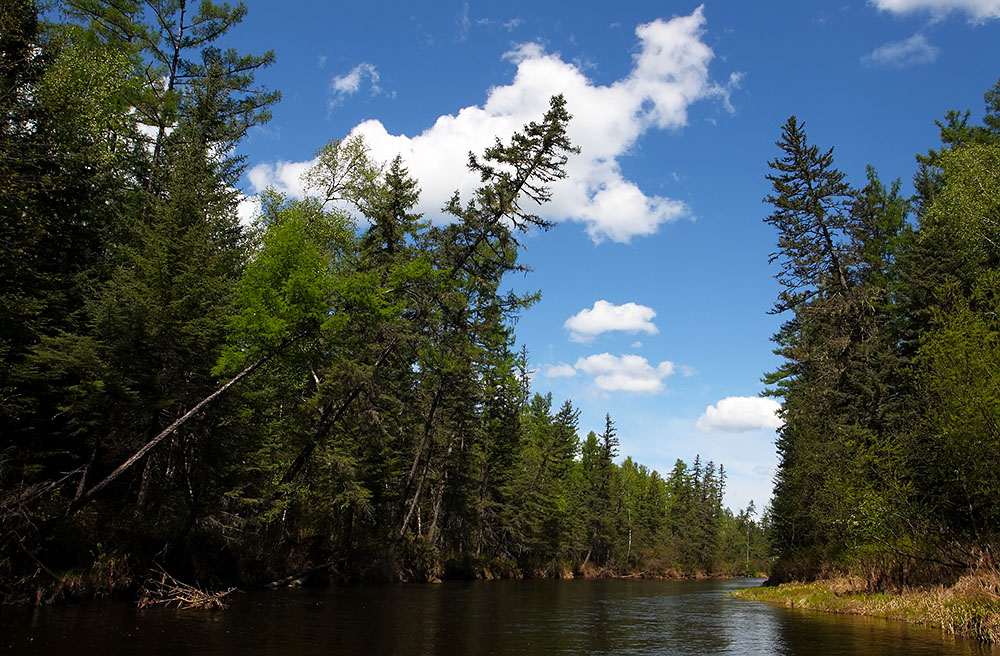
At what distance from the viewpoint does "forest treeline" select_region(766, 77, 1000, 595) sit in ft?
60.5

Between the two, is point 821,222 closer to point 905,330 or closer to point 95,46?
point 905,330

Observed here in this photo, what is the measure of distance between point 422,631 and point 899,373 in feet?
70.1

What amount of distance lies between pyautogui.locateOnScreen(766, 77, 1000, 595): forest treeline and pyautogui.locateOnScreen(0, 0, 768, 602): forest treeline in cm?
1448

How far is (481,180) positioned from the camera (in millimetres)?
30875

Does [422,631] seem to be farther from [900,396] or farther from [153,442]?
[900,396]

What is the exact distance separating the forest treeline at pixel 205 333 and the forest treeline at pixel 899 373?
570 inches

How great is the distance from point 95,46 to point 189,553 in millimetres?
23020

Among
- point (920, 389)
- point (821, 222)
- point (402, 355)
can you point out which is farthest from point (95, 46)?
point (920, 389)

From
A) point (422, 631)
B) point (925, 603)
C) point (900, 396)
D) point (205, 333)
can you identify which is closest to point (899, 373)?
point (900, 396)

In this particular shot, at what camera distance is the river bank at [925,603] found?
49.6ft

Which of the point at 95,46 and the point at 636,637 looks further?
the point at 95,46

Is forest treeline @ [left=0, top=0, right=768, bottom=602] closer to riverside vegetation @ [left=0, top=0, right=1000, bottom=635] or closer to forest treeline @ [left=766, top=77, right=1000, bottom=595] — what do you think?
riverside vegetation @ [left=0, top=0, right=1000, bottom=635]

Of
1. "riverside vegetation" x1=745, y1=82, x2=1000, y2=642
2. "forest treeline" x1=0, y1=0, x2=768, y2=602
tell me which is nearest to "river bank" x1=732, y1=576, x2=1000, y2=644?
"riverside vegetation" x1=745, y1=82, x2=1000, y2=642

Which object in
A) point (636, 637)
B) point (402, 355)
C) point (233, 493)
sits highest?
point (402, 355)
